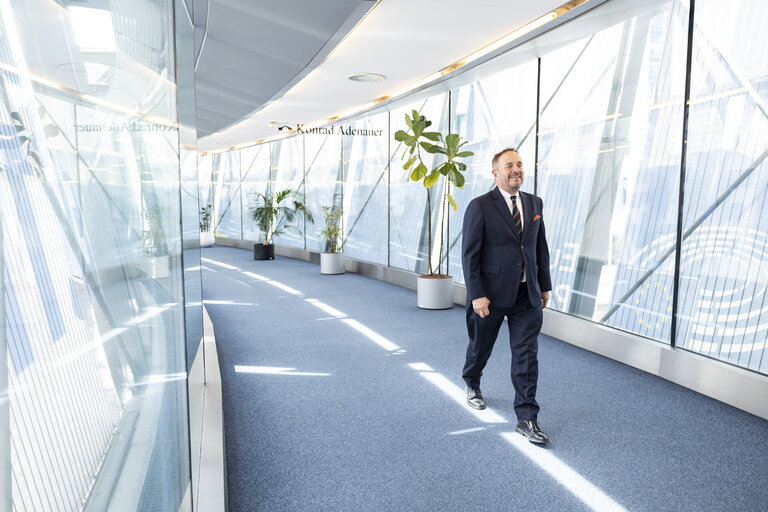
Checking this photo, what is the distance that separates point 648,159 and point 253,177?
13.4 metres

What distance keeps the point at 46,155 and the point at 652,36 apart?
212 inches

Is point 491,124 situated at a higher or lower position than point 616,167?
higher

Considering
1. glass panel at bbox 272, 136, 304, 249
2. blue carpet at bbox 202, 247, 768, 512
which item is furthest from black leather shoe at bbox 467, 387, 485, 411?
glass panel at bbox 272, 136, 304, 249

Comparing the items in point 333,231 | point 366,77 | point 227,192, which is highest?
point 366,77

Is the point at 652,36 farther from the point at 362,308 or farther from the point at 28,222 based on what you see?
the point at 28,222

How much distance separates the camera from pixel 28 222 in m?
0.46

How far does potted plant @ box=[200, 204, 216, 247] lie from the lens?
16.8 metres

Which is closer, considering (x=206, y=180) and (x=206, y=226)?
(x=206, y=226)

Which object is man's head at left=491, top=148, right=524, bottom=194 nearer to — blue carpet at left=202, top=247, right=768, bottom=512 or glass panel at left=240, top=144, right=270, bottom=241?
blue carpet at left=202, top=247, right=768, bottom=512

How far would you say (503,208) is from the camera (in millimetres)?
3160

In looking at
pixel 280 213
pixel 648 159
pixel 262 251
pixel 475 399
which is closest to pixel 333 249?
pixel 262 251

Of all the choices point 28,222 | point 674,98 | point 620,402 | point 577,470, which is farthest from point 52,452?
point 674,98

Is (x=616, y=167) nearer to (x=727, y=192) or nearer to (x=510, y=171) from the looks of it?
(x=727, y=192)

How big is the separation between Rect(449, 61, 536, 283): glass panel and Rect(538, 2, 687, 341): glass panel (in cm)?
28
